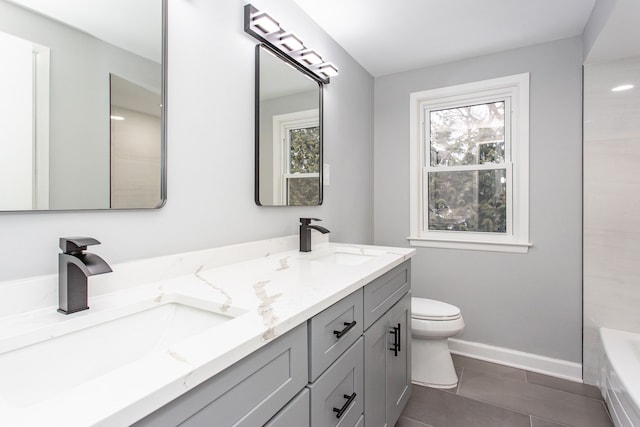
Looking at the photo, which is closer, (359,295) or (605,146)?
(359,295)

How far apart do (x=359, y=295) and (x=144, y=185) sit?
0.84m

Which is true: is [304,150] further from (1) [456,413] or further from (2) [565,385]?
(2) [565,385]

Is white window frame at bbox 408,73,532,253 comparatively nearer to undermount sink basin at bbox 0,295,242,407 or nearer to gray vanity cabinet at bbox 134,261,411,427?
gray vanity cabinet at bbox 134,261,411,427

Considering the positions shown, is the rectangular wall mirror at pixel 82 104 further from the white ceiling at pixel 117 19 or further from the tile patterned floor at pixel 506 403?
the tile patterned floor at pixel 506 403

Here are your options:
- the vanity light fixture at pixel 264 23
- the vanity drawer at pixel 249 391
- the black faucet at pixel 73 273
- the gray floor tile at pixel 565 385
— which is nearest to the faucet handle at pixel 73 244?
the black faucet at pixel 73 273

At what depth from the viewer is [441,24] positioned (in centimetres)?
209

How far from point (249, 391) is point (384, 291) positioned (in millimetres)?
893

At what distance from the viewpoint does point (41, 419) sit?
0.40 m

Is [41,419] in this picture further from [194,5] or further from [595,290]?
[595,290]

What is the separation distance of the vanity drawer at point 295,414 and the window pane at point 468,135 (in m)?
2.33

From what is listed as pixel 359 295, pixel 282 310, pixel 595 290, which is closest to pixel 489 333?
pixel 595 290

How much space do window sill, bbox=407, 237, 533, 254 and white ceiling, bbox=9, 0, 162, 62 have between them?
2281 millimetres

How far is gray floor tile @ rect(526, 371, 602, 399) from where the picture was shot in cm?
206

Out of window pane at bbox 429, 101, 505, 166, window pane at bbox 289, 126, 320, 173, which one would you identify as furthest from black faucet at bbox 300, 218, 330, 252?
window pane at bbox 429, 101, 505, 166
